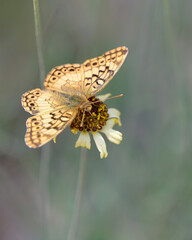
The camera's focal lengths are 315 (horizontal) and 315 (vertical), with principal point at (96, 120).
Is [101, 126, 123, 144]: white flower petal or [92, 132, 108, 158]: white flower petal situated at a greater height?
[101, 126, 123, 144]: white flower petal

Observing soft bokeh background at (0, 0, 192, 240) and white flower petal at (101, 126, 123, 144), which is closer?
white flower petal at (101, 126, 123, 144)

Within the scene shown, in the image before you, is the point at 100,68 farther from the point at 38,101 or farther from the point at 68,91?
the point at 38,101

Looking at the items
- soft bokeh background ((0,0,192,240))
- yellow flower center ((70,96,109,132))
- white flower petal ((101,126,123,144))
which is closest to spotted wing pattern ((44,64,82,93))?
yellow flower center ((70,96,109,132))

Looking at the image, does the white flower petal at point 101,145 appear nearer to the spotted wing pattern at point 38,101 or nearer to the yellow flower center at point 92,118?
the yellow flower center at point 92,118

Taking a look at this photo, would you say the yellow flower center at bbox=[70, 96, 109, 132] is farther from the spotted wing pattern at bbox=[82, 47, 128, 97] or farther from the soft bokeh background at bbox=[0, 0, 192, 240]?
the soft bokeh background at bbox=[0, 0, 192, 240]

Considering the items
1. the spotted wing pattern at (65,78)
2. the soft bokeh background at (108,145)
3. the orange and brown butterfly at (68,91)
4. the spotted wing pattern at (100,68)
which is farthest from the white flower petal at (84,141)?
the soft bokeh background at (108,145)

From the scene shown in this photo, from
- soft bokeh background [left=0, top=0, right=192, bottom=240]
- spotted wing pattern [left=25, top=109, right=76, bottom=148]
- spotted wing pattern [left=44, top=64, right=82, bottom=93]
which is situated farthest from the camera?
soft bokeh background [left=0, top=0, right=192, bottom=240]

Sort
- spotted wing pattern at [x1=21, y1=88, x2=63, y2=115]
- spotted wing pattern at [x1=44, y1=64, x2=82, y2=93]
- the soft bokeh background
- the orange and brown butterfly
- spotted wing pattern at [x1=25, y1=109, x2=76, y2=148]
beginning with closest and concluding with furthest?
spotted wing pattern at [x1=25, y1=109, x2=76, y2=148], the orange and brown butterfly, spotted wing pattern at [x1=21, y1=88, x2=63, y2=115], spotted wing pattern at [x1=44, y1=64, x2=82, y2=93], the soft bokeh background

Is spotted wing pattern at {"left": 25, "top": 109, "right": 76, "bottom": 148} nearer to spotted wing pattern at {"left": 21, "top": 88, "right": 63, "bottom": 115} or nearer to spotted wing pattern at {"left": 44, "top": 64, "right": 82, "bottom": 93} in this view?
spotted wing pattern at {"left": 21, "top": 88, "right": 63, "bottom": 115}
